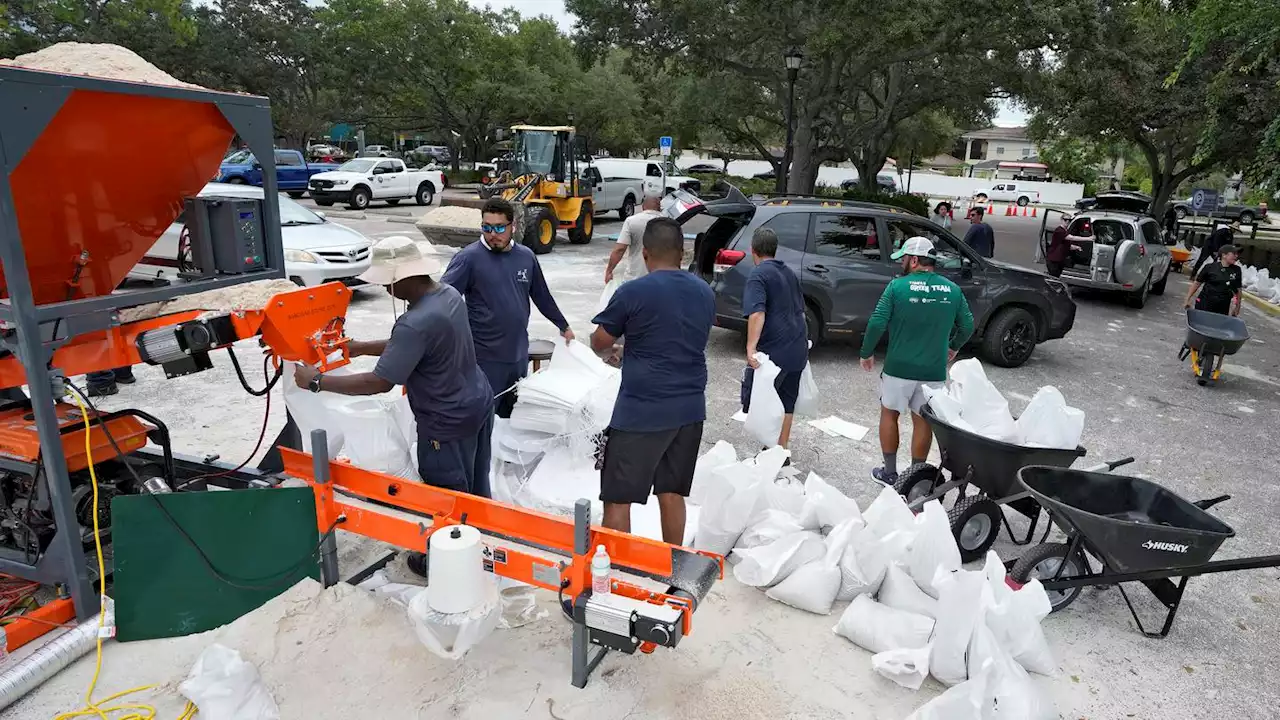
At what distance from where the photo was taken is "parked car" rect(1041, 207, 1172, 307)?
12086mm

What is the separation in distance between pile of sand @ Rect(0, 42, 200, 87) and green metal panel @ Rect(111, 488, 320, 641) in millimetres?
1609

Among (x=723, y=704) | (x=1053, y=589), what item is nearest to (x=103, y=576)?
(x=723, y=704)

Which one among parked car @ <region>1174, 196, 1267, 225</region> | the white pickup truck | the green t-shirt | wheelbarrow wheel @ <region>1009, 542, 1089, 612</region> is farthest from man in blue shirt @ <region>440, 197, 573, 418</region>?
parked car @ <region>1174, 196, 1267, 225</region>

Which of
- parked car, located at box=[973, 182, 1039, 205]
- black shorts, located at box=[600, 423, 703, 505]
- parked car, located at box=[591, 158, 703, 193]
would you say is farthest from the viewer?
parked car, located at box=[973, 182, 1039, 205]

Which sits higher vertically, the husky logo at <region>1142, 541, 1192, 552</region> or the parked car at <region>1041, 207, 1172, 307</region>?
the parked car at <region>1041, 207, 1172, 307</region>

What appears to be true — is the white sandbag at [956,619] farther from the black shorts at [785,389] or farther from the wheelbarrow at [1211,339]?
the wheelbarrow at [1211,339]

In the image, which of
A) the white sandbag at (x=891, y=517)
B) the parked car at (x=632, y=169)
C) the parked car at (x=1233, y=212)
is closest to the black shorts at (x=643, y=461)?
the white sandbag at (x=891, y=517)

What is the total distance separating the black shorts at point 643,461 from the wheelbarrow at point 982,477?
4.93ft

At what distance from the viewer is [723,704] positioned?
3070 mm

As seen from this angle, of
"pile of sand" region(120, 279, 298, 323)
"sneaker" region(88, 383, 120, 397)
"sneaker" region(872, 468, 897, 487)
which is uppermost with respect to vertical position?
"pile of sand" region(120, 279, 298, 323)

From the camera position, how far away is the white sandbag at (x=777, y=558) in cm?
381

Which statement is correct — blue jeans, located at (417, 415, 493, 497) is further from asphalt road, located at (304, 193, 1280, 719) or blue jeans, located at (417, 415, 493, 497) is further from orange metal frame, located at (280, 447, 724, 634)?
asphalt road, located at (304, 193, 1280, 719)

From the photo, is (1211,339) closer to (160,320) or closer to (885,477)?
(885,477)

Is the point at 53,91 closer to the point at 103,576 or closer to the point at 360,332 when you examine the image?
the point at 103,576
